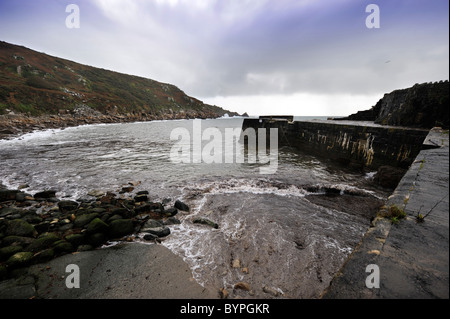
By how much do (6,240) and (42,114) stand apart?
4612cm

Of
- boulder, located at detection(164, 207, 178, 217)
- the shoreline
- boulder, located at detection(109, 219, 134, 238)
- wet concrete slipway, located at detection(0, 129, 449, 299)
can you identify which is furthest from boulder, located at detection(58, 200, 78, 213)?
the shoreline

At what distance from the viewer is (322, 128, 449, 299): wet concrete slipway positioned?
203 centimetres

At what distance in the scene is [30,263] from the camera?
391cm

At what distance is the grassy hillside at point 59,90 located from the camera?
120 ft

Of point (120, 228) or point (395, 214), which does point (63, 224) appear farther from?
point (395, 214)

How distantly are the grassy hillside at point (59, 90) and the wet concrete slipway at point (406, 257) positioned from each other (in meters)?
46.8

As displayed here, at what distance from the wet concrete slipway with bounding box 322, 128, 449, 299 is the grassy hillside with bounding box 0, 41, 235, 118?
46.8m

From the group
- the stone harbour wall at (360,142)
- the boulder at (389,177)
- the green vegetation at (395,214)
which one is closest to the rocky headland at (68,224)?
the green vegetation at (395,214)

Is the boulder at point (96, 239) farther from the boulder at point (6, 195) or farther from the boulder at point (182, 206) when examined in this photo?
the boulder at point (6, 195)
